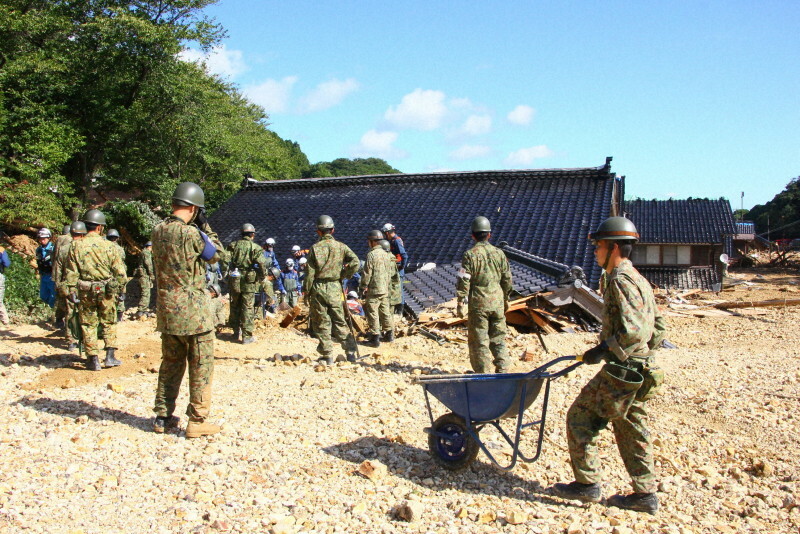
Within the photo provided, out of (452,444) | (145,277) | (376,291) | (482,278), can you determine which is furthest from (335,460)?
(145,277)

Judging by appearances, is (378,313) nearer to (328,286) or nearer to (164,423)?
(328,286)

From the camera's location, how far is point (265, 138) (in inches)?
1259

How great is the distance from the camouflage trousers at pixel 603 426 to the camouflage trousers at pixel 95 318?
19.3 ft

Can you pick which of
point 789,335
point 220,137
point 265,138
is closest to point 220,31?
point 220,137

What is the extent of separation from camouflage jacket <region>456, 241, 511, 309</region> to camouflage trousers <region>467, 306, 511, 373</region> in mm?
100

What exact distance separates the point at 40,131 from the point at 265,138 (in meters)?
15.9

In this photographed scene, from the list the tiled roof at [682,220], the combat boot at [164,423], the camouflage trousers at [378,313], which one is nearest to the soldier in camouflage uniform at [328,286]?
the camouflage trousers at [378,313]

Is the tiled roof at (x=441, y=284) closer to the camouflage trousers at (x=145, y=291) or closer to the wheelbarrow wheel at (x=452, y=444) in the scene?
the camouflage trousers at (x=145, y=291)

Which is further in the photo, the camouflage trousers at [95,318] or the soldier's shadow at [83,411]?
the camouflage trousers at [95,318]

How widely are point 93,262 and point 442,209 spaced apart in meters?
12.5

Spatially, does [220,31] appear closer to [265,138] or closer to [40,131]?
[40,131]

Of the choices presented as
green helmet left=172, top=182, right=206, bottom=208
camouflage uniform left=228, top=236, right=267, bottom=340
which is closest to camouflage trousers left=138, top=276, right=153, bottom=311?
camouflage uniform left=228, top=236, right=267, bottom=340

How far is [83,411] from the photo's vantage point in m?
5.93

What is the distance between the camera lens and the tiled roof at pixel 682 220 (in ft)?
89.7
